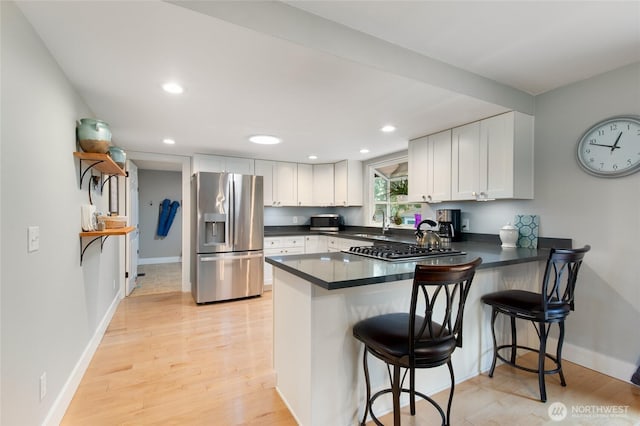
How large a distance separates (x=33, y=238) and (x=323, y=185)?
4.25 metres

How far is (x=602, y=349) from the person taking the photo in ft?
7.59

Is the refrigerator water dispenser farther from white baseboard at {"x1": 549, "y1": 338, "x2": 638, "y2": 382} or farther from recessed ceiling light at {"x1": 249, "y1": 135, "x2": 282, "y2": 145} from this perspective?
white baseboard at {"x1": 549, "y1": 338, "x2": 638, "y2": 382}

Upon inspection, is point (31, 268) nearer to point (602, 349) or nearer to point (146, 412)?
point (146, 412)

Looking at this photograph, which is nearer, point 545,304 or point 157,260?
point 545,304

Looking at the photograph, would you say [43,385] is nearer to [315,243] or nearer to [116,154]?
[116,154]

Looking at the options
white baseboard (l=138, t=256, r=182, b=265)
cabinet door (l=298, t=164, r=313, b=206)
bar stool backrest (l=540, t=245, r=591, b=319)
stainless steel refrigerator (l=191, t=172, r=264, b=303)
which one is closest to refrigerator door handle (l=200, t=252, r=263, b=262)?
stainless steel refrigerator (l=191, t=172, r=264, b=303)

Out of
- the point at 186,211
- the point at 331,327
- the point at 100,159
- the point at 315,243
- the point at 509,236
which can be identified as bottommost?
the point at 331,327

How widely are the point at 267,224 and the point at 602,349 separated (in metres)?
4.59

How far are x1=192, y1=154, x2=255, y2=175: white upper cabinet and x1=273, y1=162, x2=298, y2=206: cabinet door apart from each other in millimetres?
472

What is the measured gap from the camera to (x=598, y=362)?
2.32 meters

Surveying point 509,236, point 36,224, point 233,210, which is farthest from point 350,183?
point 36,224

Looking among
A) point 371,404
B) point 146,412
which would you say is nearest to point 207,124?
point 146,412

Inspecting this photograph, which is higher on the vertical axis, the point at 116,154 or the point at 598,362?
the point at 116,154

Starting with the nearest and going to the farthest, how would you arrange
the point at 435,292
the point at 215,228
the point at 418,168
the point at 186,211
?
the point at 435,292, the point at 418,168, the point at 215,228, the point at 186,211
